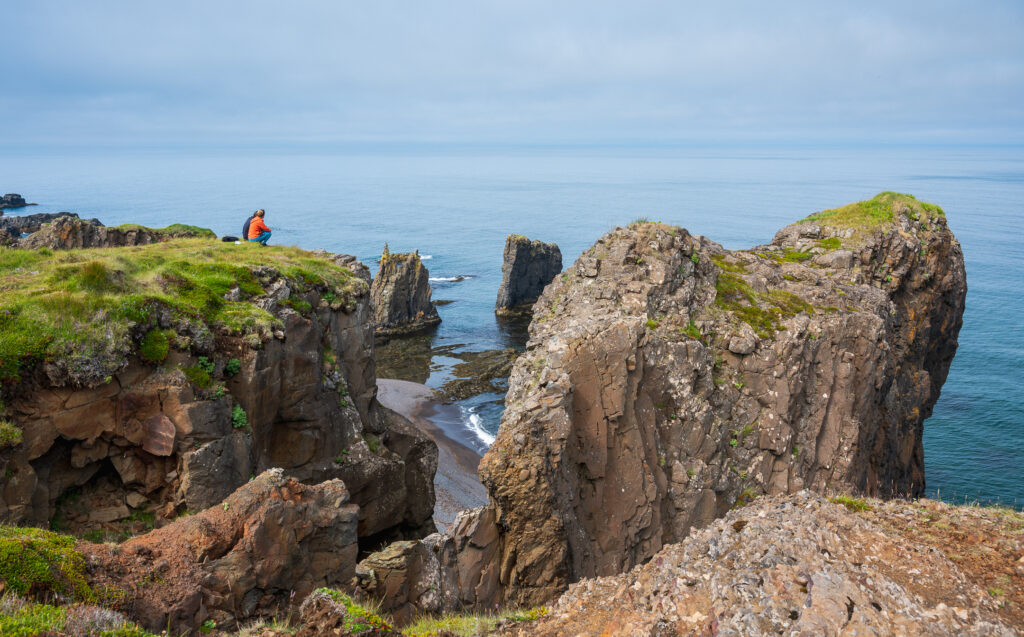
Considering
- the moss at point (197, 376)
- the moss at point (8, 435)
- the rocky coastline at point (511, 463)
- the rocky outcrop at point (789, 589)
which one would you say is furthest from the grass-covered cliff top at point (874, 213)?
the moss at point (8, 435)

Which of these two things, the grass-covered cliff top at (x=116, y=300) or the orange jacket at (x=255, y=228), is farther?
the orange jacket at (x=255, y=228)

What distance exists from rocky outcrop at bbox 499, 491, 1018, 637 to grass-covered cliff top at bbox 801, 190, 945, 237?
30.6m

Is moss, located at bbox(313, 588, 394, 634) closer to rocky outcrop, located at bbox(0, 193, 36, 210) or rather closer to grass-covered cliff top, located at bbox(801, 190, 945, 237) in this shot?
grass-covered cliff top, located at bbox(801, 190, 945, 237)

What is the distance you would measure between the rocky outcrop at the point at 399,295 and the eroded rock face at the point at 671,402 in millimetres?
60818

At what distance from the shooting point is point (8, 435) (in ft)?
50.3

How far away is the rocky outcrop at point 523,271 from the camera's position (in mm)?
96688

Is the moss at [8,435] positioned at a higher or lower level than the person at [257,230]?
lower

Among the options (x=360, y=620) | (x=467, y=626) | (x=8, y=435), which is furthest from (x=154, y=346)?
(x=467, y=626)

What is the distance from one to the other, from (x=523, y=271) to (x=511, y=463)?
81.9 meters

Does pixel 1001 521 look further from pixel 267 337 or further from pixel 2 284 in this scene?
pixel 2 284

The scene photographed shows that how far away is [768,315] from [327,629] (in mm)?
21241

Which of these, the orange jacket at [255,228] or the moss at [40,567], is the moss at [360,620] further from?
the orange jacket at [255,228]

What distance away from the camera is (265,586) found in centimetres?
1321

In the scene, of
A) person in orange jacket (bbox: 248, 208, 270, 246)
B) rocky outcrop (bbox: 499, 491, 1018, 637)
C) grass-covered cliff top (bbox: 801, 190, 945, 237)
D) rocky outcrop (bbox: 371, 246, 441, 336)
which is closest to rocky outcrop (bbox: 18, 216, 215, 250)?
person in orange jacket (bbox: 248, 208, 270, 246)
